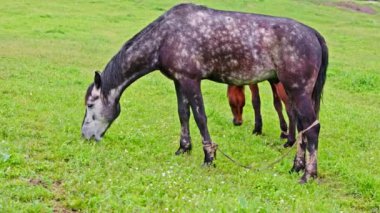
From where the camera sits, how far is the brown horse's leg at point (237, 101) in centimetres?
1124

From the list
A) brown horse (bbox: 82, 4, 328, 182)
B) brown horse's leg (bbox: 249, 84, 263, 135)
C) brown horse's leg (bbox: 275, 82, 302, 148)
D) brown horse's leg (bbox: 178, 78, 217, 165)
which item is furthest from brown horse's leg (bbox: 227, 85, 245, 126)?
brown horse's leg (bbox: 178, 78, 217, 165)

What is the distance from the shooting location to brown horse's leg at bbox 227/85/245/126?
36.9 feet

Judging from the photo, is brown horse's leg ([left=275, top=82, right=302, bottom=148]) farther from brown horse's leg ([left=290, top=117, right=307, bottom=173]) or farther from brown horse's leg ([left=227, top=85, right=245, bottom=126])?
brown horse's leg ([left=290, top=117, right=307, bottom=173])

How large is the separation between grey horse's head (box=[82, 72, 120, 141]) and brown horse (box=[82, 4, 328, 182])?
0.66 meters

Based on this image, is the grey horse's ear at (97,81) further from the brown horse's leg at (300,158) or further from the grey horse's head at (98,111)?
the brown horse's leg at (300,158)

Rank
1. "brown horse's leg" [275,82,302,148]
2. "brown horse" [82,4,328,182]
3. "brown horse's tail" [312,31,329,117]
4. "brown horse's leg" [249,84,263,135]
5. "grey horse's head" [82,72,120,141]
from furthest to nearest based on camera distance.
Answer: "brown horse's leg" [249,84,263,135] < "brown horse's leg" [275,82,302,148] < "grey horse's head" [82,72,120,141] < "brown horse's tail" [312,31,329,117] < "brown horse" [82,4,328,182]

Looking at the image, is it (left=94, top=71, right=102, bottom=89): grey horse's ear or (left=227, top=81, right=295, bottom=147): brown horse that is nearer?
(left=94, top=71, right=102, bottom=89): grey horse's ear

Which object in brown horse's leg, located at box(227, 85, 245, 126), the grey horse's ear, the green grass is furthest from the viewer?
brown horse's leg, located at box(227, 85, 245, 126)

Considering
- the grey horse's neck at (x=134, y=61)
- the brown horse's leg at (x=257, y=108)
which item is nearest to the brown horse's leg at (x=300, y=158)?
the grey horse's neck at (x=134, y=61)

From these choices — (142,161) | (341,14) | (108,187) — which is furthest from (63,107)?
(341,14)

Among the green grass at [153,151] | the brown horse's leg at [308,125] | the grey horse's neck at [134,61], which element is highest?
the grey horse's neck at [134,61]

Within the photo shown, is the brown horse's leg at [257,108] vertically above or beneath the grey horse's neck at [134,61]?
beneath

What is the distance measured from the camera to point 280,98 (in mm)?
10109

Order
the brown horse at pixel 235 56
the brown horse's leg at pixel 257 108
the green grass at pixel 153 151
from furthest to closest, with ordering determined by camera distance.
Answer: the brown horse's leg at pixel 257 108 < the brown horse at pixel 235 56 < the green grass at pixel 153 151
